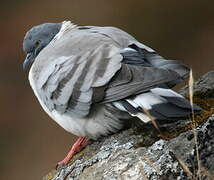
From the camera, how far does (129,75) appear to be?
631 centimetres

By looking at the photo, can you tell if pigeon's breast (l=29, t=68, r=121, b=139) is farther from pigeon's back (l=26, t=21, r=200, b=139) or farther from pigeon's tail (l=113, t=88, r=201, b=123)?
pigeon's tail (l=113, t=88, r=201, b=123)

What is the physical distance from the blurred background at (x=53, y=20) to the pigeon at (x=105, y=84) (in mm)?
4619

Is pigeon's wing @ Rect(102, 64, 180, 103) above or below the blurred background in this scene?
above

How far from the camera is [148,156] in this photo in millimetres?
5781

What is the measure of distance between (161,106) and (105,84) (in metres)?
0.58

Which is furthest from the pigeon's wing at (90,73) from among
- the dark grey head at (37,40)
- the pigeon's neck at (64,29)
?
the dark grey head at (37,40)

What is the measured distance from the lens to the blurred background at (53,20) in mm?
12133

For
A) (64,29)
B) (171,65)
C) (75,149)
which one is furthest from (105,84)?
(64,29)

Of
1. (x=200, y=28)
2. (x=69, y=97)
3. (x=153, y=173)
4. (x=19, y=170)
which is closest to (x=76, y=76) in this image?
(x=69, y=97)

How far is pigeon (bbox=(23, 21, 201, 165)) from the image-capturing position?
611 cm

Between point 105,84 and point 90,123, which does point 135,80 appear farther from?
point 90,123

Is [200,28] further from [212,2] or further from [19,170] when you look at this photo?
[19,170]

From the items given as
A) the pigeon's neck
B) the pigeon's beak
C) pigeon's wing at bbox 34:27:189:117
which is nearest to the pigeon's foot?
pigeon's wing at bbox 34:27:189:117

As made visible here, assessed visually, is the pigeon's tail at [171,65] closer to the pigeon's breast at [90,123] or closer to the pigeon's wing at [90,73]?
the pigeon's wing at [90,73]
